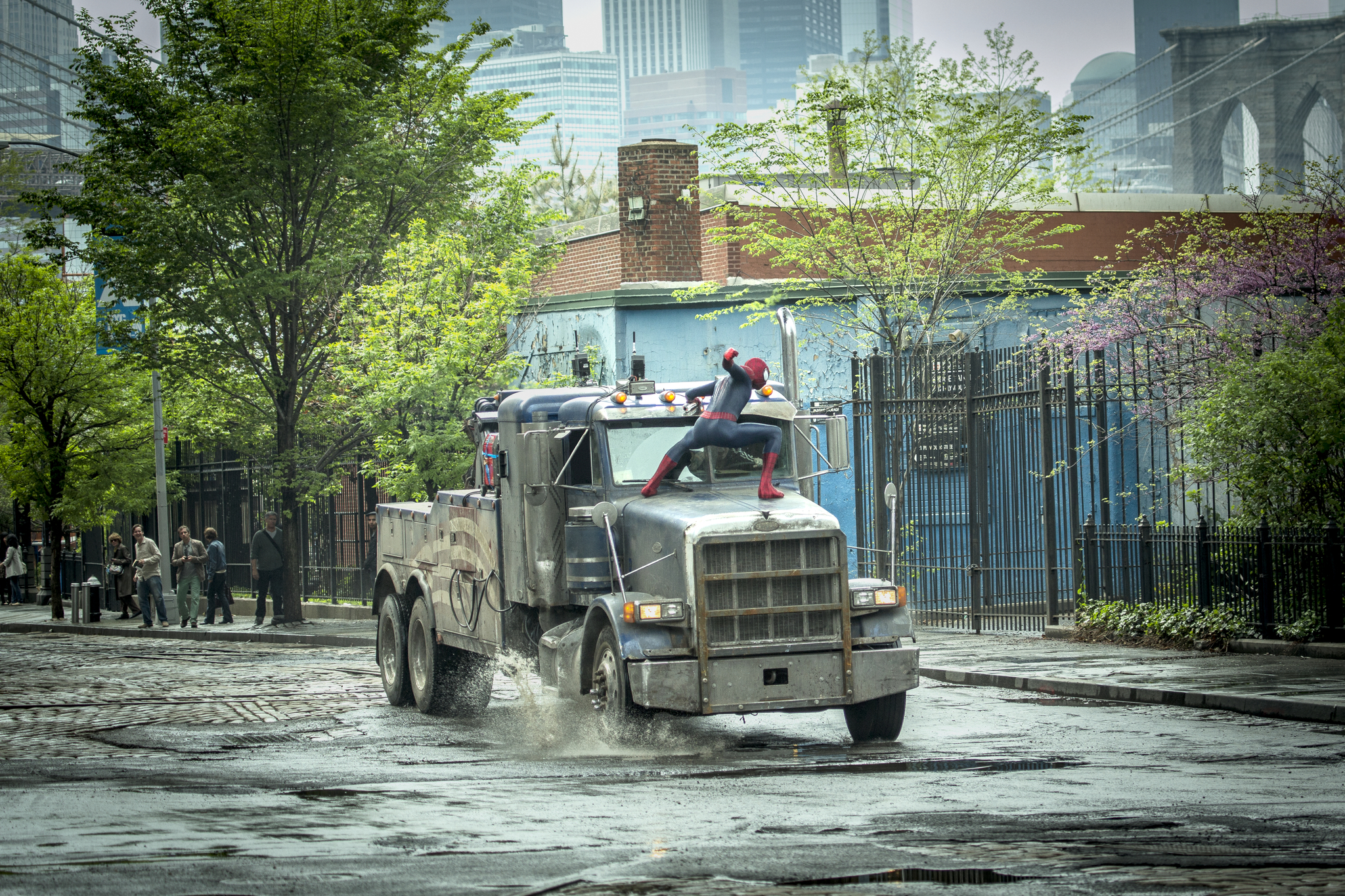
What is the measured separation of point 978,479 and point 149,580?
1580cm

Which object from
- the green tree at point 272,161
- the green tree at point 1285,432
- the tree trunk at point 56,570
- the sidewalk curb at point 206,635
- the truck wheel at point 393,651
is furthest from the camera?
the tree trunk at point 56,570

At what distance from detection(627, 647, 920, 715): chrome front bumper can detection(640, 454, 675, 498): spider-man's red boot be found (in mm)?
1613

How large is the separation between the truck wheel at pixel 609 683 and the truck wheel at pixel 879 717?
1672mm

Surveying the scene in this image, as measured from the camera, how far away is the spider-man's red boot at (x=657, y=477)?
12.0 meters

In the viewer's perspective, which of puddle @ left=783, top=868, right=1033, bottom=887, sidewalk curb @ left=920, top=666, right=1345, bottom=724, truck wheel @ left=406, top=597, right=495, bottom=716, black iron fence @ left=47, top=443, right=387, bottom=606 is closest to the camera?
puddle @ left=783, top=868, right=1033, bottom=887

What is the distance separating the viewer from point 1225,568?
17094mm

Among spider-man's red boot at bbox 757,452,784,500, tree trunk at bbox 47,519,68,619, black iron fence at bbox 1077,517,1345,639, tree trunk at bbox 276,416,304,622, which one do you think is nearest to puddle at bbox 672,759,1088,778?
spider-man's red boot at bbox 757,452,784,500

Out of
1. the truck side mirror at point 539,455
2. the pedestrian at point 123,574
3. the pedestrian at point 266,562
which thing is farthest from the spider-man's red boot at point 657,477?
the pedestrian at point 123,574

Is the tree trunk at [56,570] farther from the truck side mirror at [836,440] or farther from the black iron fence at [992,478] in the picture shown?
the truck side mirror at [836,440]

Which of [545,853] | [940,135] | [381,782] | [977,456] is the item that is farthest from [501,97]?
[545,853]

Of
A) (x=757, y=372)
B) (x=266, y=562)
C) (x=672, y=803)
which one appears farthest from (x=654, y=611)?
(x=266, y=562)

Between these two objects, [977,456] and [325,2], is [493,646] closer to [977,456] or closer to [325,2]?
[977,456]

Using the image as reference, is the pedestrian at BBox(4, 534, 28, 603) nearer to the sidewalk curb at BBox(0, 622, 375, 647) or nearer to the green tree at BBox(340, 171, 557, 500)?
the sidewalk curb at BBox(0, 622, 375, 647)

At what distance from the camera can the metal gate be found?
784 inches
